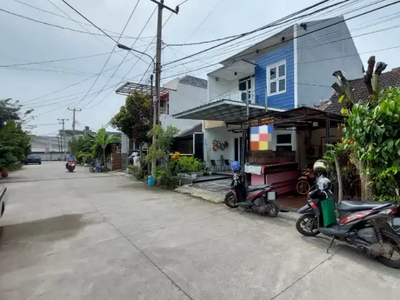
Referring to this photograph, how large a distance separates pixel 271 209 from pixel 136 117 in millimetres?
12304

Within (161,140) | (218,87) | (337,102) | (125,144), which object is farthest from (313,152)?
(125,144)

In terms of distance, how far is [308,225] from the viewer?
4211 millimetres

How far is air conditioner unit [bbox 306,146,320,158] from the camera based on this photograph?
998cm

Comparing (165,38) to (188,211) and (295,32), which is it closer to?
(295,32)

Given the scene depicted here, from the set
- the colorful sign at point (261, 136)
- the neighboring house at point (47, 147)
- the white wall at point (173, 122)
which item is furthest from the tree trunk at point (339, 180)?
the neighboring house at point (47, 147)

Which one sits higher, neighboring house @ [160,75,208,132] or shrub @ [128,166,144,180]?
neighboring house @ [160,75,208,132]

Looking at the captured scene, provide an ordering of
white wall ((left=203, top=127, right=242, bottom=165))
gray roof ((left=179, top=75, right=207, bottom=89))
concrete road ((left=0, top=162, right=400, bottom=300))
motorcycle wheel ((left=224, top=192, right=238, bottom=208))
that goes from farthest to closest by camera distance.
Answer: gray roof ((left=179, top=75, right=207, bottom=89))
white wall ((left=203, top=127, right=242, bottom=165))
motorcycle wheel ((left=224, top=192, right=238, bottom=208))
concrete road ((left=0, top=162, right=400, bottom=300))

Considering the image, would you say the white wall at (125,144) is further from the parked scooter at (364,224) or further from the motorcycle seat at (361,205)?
the motorcycle seat at (361,205)

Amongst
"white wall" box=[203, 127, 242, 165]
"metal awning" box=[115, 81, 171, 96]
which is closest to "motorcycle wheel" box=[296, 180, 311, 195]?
"white wall" box=[203, 127, 242, 165]

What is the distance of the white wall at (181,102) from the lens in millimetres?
18078

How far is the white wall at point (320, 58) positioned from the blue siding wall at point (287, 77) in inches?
13.6

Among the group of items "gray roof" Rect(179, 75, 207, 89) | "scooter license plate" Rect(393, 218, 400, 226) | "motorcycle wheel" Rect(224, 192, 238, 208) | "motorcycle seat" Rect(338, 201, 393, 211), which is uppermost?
"gray roof" Rect(179, 75, 207, 89)

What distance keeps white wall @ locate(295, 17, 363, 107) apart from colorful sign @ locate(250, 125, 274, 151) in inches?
174

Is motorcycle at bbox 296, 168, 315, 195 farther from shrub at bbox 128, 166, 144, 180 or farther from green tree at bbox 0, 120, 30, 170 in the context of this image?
green tree at bbox 0, 120, 30, 170
